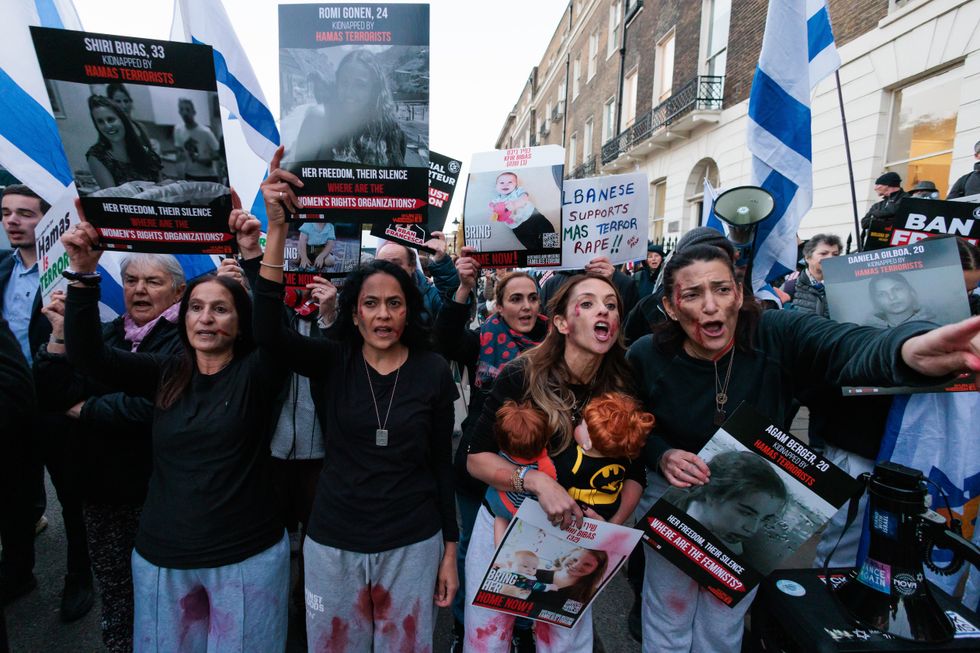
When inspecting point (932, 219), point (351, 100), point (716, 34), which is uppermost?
point (716, 34)

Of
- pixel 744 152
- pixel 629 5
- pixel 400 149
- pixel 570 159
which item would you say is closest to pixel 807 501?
pixel 400 149

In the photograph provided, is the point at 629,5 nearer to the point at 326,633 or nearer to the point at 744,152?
the point at 744,152

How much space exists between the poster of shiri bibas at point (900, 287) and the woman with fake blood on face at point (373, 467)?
5.80 ft

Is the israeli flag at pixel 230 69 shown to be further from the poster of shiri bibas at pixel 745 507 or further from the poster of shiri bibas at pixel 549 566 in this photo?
the poster of shiri bibas at pixel 745 507

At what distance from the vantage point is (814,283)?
161 inches

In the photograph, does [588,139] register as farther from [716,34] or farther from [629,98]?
[716,34]

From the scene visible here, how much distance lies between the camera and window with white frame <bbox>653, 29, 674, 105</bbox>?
15.3 metres

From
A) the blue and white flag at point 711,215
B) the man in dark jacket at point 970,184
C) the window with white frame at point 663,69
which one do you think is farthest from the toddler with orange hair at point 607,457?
the window with white frame at point 663,69

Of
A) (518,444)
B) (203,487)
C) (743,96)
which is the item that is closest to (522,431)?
(518,444)

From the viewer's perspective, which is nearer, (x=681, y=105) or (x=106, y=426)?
(x=106, y=426)

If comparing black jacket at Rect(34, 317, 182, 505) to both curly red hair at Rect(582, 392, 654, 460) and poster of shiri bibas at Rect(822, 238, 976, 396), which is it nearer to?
curly red hair at Rect(582, 392, 654, 460)

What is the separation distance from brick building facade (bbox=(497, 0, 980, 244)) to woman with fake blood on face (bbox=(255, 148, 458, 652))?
7998 mm

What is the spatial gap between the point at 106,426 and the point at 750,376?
267 centimetres

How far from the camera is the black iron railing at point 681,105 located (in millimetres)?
12375
